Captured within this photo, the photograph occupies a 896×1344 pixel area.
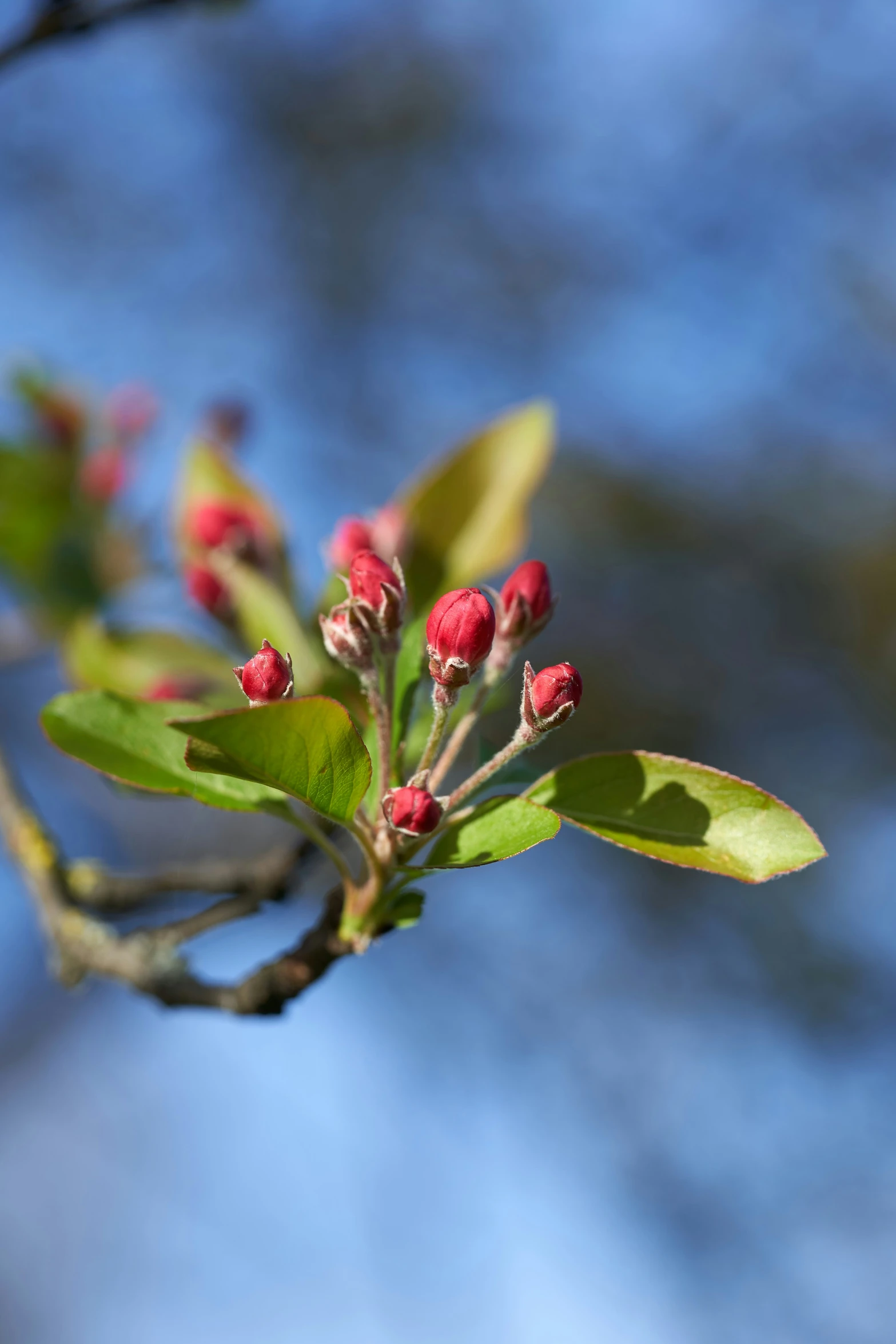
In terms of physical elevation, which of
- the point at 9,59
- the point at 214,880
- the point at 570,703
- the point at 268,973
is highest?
the point at 9,59

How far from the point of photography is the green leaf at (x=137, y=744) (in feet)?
3.06

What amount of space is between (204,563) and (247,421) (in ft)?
3.27

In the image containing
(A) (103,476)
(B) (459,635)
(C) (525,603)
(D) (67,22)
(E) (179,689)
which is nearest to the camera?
(B) (459,635)

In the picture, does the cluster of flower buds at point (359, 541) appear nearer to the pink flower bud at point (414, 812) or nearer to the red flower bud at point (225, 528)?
the red flower bud at point (225, 528)

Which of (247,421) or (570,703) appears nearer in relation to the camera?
(570,703)

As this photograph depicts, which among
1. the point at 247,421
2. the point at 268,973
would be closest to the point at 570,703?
the point at 268,973

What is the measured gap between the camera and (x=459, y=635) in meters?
0.86

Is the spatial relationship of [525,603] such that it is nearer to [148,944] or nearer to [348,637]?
[348,637]

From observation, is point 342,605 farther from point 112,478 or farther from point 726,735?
point 726,735

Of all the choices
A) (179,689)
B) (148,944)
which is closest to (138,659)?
(179,689)

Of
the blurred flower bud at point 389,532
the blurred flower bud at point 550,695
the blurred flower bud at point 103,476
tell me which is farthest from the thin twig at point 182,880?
the blurred flower bud at point 103,476

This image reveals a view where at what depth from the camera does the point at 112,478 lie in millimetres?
2346

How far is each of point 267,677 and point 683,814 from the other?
355 millimetres

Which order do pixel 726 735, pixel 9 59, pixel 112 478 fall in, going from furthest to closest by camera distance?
pixel 726 735 → pixel 112 478 → pixel 9 59
